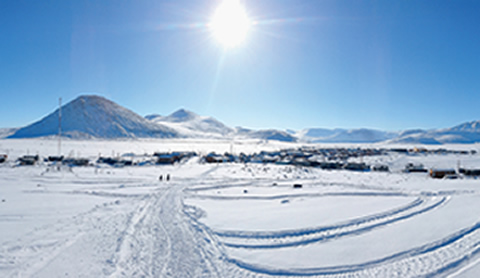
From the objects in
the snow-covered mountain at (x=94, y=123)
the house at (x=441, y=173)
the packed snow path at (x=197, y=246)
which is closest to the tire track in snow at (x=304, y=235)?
the packed snow path at (x=197, y=246)

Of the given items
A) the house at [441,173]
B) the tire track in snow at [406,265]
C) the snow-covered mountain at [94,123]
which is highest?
the snow-covered mountain at [94,123]

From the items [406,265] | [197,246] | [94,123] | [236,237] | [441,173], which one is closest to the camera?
[406,265]

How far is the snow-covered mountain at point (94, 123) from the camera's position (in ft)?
398

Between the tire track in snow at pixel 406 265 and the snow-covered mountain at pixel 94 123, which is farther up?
the snow-covered mountain at pixel 94 123

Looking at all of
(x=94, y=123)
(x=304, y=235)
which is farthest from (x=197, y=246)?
(x=94, y=123)

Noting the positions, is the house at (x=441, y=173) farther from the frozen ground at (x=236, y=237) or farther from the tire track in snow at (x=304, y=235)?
the tire track in snow at (x=304, y=235)

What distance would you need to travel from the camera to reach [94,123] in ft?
431

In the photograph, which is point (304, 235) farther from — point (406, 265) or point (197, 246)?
point (197, 246)

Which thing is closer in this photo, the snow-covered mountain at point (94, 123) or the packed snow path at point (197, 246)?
the packed snow path at point (197, 246)

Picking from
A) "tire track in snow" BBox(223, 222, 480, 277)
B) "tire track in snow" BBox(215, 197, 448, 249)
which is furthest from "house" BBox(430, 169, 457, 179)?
"tire track in snow" BBox(223, 222, 480, 277)

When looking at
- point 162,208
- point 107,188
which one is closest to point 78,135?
point 107,188

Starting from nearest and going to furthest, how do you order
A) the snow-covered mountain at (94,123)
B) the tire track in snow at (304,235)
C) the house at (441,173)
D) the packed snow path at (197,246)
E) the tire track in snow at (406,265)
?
the tire track in snow at (406,265), the packed snow path at (197,246), the tire track in snow at (304,235), the house at (441,173), the snow-covered mountain at (94,123)

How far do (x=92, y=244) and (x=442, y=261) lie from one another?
28.8 feet

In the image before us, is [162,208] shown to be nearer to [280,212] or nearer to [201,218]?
[201,218]
